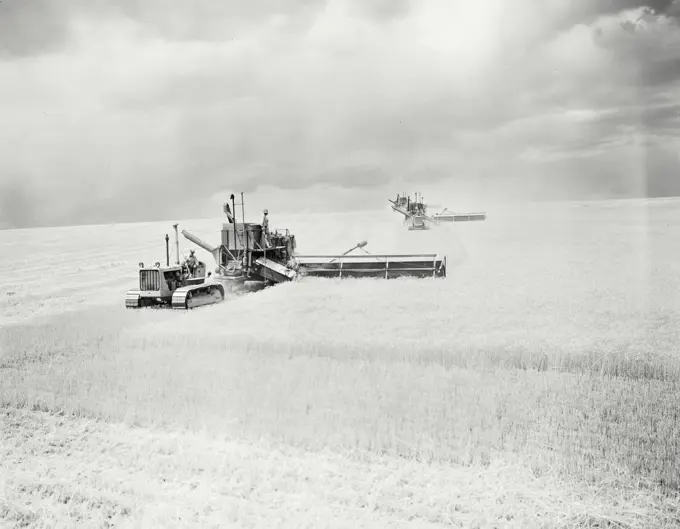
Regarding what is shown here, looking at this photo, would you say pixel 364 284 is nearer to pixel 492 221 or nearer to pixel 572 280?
pixel 572 280

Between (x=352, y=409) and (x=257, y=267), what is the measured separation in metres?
9.52

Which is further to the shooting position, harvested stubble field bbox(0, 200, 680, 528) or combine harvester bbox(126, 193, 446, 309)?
combine harvester bbox(126, 193, 446, 309)

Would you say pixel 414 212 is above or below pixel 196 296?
above

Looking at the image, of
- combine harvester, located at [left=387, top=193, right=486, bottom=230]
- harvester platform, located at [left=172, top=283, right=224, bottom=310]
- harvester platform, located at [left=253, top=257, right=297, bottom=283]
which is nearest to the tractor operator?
harvester platform, located at [left=172, top=283, right=224, bottom=310]

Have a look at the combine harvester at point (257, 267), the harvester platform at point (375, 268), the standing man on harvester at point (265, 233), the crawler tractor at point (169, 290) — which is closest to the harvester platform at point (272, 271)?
the combine harvester at point (257, 267)

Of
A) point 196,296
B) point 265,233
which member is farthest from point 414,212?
point 196,296

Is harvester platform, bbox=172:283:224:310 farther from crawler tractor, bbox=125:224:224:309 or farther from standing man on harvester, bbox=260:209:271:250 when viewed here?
standing man on harvester, bbox=260:209:271:250

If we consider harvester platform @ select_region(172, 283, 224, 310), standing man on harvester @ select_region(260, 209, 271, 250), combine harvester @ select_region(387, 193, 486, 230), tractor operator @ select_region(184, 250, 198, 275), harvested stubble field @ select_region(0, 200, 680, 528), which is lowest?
harvested stubble field @ select_region(0, 200, 680, 528)

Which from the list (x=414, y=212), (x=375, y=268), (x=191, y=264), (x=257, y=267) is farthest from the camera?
(x=414, y=212)

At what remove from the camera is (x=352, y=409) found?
5535mm

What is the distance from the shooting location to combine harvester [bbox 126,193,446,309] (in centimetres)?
1205

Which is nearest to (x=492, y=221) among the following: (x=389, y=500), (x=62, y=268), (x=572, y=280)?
(x=572, y=280)

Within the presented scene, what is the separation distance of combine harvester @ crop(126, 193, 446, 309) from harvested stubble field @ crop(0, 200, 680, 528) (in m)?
1.03

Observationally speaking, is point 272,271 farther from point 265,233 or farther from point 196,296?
point 196,296
